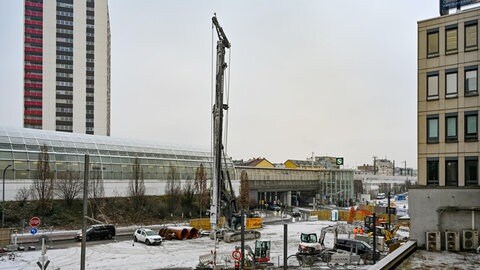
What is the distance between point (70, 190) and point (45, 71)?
6680 centimetres

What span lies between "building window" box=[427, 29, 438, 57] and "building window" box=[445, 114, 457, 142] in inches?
153

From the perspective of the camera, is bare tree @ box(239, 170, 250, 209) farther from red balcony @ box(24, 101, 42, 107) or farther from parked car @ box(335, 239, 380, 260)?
red balcony @ box(24, 101, 42, 107)

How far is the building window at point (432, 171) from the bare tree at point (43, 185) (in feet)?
143

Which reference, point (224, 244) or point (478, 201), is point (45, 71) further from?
point (478, 201)

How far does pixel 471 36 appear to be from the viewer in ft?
81.9

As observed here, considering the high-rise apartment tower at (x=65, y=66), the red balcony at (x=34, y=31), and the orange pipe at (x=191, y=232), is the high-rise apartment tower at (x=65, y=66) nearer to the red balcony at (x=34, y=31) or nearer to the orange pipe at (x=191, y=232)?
the red balcony at (x=34, y=31)

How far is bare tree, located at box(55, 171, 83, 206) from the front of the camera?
55656 millimetres

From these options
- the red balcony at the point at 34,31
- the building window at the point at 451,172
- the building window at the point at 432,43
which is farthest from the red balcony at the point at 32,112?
the building window at the point at 451,172

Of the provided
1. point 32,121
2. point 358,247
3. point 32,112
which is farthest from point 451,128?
point 32,112

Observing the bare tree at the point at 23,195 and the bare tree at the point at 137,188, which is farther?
the bare tree at the point at 137,188

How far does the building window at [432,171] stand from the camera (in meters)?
26.0

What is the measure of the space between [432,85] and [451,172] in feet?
17.4

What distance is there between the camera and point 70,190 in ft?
184

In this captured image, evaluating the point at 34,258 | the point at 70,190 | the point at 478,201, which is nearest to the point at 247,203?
the point at 70,190
